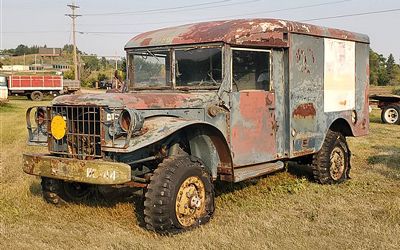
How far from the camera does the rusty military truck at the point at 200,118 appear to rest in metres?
5.07

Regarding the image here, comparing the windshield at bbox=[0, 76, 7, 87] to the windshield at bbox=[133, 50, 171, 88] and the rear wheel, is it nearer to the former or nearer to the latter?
the rear wheel

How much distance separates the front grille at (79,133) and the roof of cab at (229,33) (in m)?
1.62

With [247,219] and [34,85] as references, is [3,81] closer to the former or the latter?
→ [34,85]

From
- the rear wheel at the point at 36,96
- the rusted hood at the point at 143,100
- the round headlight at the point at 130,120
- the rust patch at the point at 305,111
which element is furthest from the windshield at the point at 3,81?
the round headlight at the point at 130,120

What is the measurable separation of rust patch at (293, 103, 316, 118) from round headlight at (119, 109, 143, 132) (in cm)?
274

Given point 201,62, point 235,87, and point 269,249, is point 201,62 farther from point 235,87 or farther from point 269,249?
point 269,249

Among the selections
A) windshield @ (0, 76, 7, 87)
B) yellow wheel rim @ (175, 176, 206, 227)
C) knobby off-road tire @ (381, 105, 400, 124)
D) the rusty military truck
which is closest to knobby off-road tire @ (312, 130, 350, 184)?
the rusty military truck

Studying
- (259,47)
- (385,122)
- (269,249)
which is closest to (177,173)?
(269,249)

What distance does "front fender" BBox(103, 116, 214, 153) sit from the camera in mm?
4812

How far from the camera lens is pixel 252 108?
6348 mm

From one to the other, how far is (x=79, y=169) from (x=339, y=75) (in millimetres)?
4551

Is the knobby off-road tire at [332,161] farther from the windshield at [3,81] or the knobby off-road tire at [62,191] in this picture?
the windshield at [3,81]

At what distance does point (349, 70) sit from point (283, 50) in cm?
185

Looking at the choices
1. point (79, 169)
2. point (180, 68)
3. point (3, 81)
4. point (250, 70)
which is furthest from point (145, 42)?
point (3, 81)
